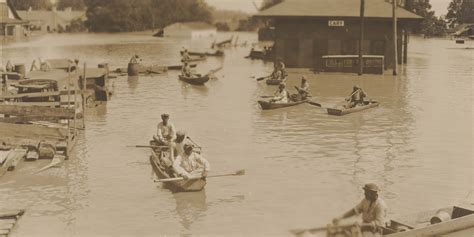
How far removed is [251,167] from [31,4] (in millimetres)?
129408

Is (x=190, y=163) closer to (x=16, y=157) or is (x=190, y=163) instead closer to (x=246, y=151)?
(x=246, y=151)

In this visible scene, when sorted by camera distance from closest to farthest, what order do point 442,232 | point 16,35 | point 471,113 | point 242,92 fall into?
point 442,232, point 471,113, point 242,92, point 16,35

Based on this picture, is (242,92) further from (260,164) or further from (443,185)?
(443,185)

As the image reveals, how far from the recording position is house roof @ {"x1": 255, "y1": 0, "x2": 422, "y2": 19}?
45.1 metres

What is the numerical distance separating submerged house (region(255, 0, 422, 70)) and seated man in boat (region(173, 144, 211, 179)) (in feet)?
99.9

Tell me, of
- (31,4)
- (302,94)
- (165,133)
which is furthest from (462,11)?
(31,4)

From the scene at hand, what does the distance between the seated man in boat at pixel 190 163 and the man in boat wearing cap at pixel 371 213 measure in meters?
5.26

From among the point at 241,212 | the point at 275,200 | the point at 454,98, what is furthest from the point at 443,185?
the point at 454,98

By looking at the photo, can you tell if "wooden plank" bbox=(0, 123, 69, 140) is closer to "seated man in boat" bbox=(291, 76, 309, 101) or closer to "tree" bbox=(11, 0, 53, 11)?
"seated man in boat" bbox=(291, 76, 309, 101)

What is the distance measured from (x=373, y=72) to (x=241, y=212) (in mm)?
31617

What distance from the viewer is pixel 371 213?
413 inches

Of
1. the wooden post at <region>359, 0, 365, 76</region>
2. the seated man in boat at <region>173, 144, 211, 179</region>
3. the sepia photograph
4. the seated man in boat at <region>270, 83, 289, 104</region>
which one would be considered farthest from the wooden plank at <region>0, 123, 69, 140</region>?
the wooden post at <region>359, 0, 365, 76</region>

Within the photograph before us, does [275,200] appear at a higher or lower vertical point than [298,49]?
lower

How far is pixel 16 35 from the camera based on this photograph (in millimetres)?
88250
